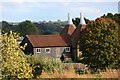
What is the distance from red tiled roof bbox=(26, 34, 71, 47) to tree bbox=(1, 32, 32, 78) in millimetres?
34266

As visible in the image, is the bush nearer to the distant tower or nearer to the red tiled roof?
the red tiled roof

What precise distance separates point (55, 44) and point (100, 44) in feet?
48.3

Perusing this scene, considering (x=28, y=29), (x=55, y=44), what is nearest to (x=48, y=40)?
(x=55, y=44)

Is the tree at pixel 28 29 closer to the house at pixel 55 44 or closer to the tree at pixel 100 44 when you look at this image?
the house at pixel 55 44

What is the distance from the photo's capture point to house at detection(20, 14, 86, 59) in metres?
44.7

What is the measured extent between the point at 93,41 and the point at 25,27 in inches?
942

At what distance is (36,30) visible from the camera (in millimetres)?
Result: 54594

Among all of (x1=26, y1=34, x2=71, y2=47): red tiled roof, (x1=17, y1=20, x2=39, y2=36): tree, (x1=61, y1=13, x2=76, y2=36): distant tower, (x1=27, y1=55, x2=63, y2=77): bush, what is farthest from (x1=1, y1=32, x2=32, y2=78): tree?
(x1=17, y1=20, x2=39, y2=36): tree

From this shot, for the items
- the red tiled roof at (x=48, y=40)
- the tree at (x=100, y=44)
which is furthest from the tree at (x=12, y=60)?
the red tiled roof at (x=48, y=40)

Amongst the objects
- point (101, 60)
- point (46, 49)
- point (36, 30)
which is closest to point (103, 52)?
point (101, 60)

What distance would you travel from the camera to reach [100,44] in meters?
31.6

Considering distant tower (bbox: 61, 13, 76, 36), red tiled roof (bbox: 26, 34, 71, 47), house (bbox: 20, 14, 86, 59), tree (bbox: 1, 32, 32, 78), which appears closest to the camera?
tree (bbox: 1, 32, 32, 78)

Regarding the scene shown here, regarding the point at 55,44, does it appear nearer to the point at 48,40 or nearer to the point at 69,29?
the point at 48,40

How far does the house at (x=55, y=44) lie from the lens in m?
44.7
